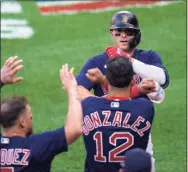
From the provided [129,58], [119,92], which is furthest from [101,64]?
[119,92]

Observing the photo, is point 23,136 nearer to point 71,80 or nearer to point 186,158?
point 71,80

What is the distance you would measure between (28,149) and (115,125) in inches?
30.0

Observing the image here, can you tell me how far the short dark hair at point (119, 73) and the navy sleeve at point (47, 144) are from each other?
2.08 feet

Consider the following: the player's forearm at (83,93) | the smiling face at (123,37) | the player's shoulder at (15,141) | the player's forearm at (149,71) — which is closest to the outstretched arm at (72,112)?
the player's shoulder at (15,141)

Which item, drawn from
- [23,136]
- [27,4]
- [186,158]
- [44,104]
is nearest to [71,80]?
[23,136]

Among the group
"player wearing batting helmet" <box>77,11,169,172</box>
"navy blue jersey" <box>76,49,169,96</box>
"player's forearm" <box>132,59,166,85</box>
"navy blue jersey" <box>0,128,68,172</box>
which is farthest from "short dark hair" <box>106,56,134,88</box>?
"navy blue jersey" <box>76,49,169,96</box>

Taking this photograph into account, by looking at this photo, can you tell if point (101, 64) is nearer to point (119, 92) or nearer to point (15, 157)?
point (119, 92)

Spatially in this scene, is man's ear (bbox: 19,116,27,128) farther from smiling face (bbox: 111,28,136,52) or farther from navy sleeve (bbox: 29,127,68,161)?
smiling face (bbox: 111,28,136,52)

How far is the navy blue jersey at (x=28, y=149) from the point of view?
16.8 feet

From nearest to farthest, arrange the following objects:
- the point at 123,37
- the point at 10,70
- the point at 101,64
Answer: the point at 10,70 → the point at 101,64 → the point at 123,37

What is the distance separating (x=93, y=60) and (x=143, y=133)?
1092 millimetres

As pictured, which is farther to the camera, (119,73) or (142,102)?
(142,102)

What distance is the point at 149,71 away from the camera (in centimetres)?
611

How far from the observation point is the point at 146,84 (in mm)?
5750
